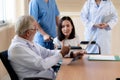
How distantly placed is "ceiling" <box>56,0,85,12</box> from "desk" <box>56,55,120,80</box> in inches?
105

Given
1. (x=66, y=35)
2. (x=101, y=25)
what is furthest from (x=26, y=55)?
(x=101, y=25)

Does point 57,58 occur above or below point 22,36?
below

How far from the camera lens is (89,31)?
3.92 meters

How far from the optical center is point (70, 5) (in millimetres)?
A: 5008

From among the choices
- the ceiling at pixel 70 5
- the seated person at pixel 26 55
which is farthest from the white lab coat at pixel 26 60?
the ceiling at pixel 70 5

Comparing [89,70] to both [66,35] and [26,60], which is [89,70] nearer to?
[26,60]

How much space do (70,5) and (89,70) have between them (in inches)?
121

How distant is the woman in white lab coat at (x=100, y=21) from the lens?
3820 mm

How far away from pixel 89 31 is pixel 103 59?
4.89 ft

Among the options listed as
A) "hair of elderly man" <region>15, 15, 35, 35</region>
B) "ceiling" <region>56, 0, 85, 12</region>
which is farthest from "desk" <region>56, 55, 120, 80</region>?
"ceiling" <region>56, 0, 85, 12</region>

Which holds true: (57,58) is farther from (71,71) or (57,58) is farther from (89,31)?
Answer: (89,31)

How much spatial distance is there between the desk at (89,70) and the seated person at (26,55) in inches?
5.9

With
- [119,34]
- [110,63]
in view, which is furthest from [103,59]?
[119,34]

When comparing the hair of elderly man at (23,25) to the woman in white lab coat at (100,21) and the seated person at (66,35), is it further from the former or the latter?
the woman in white lab coat at (100,21)
